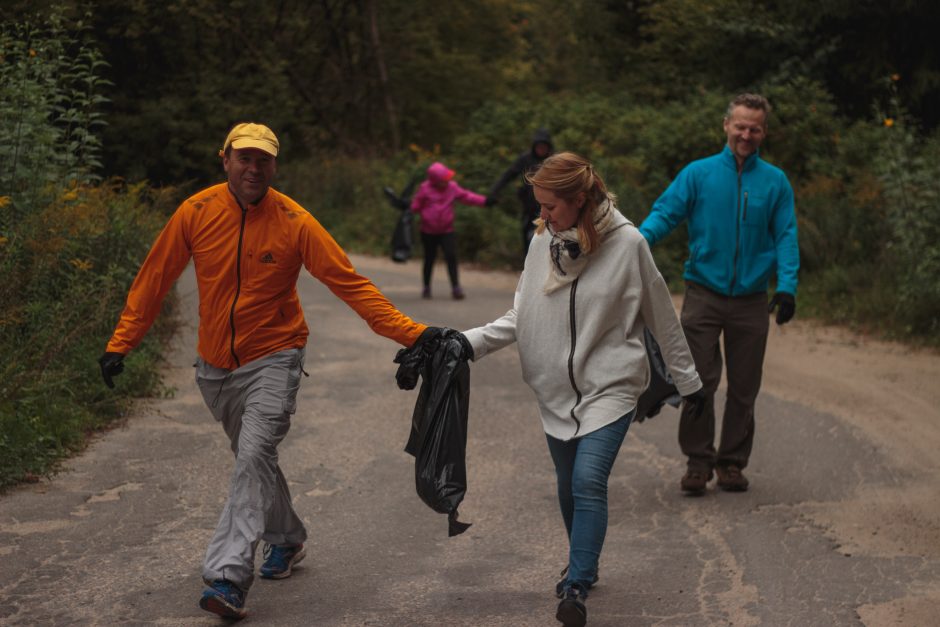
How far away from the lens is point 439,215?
15.1 m

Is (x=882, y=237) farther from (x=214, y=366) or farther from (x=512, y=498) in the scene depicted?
(x=214, y=366)

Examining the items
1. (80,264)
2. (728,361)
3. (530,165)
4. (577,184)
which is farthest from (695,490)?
(530,165)

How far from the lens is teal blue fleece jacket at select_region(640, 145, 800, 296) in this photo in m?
7.11

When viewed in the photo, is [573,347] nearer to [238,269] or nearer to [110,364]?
[238,269]

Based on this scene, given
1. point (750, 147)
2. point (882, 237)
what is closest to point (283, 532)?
point (750, 147)

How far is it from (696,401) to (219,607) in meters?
2.15

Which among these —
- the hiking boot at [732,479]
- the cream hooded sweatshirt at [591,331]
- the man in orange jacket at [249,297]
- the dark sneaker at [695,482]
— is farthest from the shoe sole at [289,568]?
the hiking boot at [732,479]

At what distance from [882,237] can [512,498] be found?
29.0 ft

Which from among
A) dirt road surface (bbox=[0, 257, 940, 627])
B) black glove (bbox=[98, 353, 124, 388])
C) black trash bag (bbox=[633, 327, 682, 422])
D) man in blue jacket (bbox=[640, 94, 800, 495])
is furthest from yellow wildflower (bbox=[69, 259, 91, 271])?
black trash bag (bbox=[633, 327, 682, 422])

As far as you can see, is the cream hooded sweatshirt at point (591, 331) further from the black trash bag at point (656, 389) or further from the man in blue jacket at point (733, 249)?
the man in blue jacket at point (733, 249)

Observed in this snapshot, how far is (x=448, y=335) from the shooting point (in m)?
5.41

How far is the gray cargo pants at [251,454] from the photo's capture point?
17.1 feet

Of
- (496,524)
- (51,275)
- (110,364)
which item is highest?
(110,364)

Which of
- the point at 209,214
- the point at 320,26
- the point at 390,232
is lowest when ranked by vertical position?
the point at 390,232
